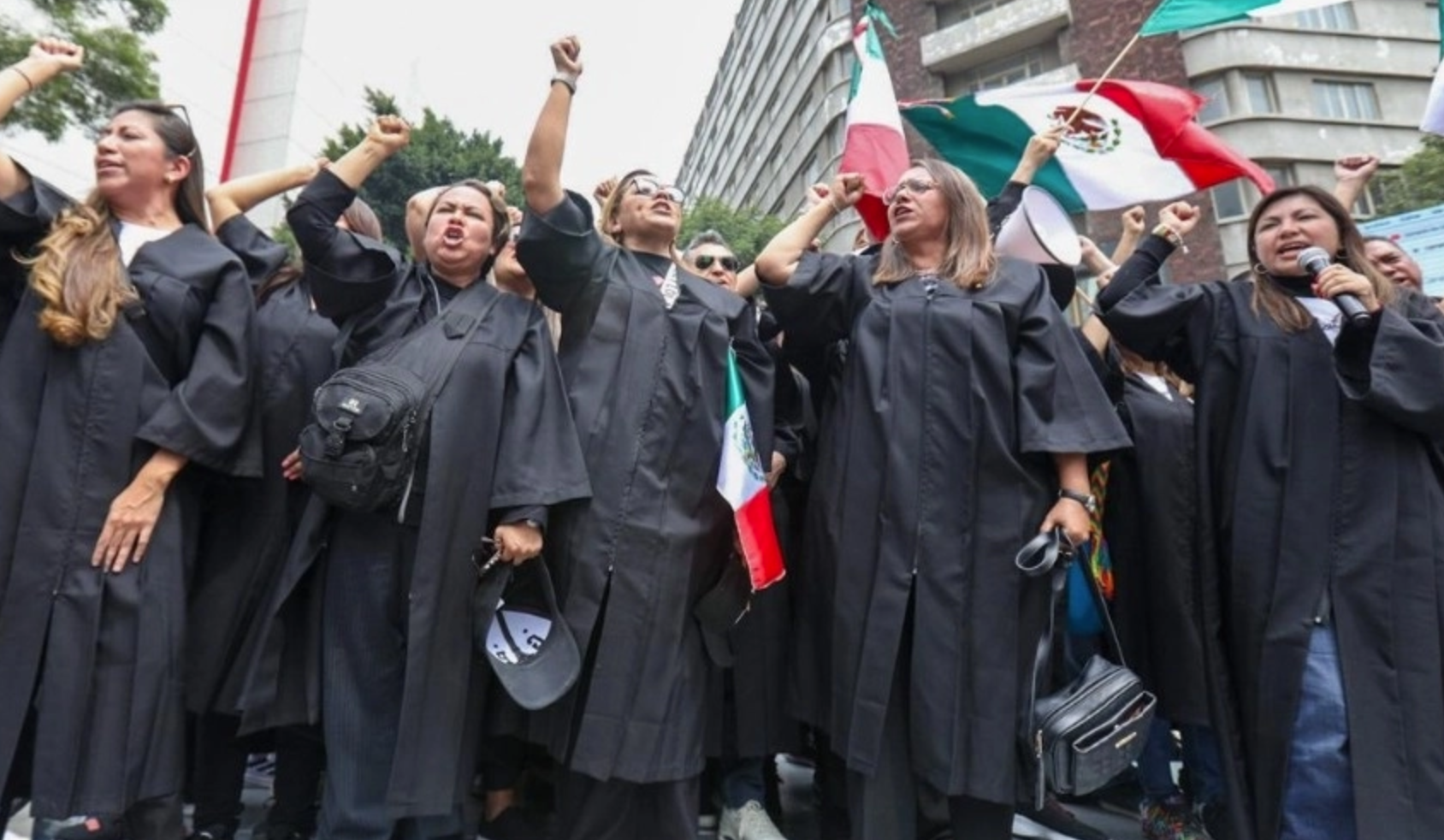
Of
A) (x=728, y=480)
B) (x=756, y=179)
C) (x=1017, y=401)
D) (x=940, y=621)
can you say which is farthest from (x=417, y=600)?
(x=756, y=179)

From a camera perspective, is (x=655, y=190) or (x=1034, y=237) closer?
(x=655, y=190)

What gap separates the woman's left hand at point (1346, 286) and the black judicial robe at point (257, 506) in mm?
3108

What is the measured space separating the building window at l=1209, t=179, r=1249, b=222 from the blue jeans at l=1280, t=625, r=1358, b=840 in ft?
68.8

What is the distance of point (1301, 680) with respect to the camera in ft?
7.45

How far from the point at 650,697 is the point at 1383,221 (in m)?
7.13

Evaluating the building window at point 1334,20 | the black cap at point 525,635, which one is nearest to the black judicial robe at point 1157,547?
the black cap at point 525,635

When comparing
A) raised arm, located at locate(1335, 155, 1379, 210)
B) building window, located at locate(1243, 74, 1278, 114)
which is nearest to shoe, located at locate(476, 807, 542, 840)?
raised arm, located at locate(1335, 155, 1379, 210)

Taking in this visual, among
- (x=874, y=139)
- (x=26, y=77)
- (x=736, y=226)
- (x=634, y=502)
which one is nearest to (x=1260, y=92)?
(x=736, y=226)

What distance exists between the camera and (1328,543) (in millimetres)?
2332

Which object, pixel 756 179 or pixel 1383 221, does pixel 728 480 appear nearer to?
pixel 1383 221

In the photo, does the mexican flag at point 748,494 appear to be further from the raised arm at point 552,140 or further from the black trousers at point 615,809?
the raised arm at point 552,140

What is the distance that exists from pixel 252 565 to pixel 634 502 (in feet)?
4.25

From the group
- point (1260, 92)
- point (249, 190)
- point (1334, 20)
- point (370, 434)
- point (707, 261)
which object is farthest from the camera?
point (1334, 20)

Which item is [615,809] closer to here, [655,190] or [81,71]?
[655,190]
